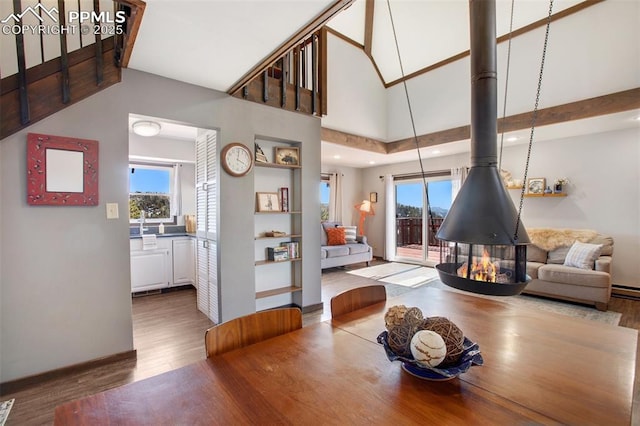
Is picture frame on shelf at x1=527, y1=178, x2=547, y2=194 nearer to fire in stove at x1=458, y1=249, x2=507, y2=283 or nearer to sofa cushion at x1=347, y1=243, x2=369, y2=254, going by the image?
sofa cushion at x1=347, y1=243, x2=369, y2=254

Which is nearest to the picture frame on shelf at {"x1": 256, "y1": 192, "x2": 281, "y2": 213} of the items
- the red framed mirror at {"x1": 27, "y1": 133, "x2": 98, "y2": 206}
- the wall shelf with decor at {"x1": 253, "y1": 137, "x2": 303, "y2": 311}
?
the wall shelf with decor at {"x1": 253, "y1": 137, "x2": 303, "y2": 311}

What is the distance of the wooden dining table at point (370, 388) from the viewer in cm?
78

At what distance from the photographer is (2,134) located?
193cm

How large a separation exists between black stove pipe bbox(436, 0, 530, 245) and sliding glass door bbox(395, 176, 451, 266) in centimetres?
419

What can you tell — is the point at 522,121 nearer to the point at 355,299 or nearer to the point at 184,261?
the point at 355,299

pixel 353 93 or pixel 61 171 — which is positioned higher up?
pixel 353 93

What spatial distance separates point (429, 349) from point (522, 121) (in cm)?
442

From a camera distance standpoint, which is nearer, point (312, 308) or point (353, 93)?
point (312, 308)

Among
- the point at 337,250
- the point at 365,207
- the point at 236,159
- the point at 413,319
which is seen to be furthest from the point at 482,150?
the point at 365,207

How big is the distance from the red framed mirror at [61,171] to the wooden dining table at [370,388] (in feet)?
6.29

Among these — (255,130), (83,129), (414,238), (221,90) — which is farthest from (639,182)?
(83,129)

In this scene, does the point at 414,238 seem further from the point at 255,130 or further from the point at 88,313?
the point at 88,313

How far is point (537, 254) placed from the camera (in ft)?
14.5

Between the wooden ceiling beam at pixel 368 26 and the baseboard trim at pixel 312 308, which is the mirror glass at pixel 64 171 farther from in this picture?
the wooden ceiling beam at pixel 368 26
